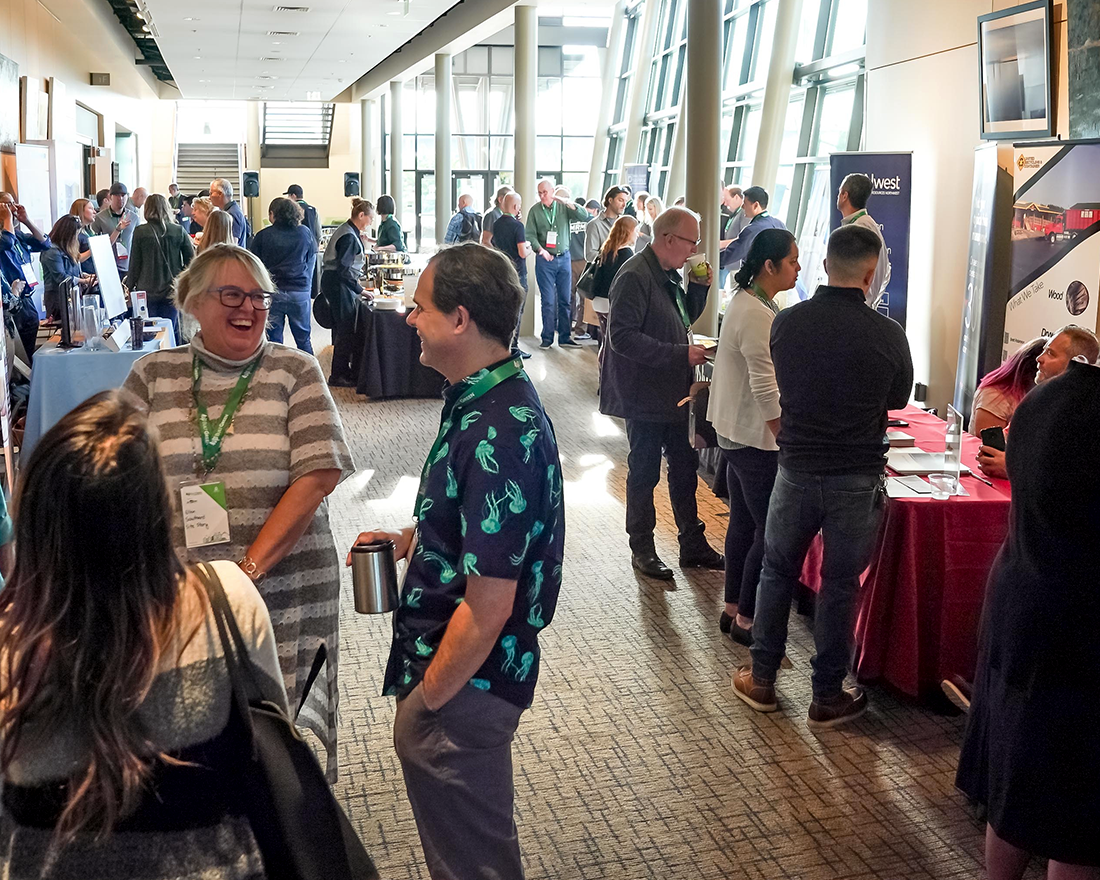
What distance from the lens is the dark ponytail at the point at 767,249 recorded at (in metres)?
3.41

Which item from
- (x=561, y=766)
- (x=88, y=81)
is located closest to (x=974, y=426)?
(x=561, y=766)

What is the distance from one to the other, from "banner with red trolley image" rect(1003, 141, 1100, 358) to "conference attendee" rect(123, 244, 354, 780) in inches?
152

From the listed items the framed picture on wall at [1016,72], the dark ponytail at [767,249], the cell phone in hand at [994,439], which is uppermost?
the framed picture on wall at [1016,72]

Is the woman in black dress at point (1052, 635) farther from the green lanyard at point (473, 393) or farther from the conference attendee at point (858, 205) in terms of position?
the conference attendee at point (858, 205)

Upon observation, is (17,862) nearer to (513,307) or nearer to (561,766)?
(513,307)

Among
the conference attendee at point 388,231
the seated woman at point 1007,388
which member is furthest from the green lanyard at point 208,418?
the conference attendee at point 388,231

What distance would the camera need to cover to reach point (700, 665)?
3.71 m

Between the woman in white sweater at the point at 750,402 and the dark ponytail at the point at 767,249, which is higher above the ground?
the dark ponytail at the point at 767,249

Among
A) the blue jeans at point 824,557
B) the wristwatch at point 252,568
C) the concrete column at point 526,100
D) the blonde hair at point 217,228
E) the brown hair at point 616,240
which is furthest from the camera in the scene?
the concrete column at point 526,100

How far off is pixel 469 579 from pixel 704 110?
6.62 m

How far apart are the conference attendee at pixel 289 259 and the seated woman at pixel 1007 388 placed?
5.29 m

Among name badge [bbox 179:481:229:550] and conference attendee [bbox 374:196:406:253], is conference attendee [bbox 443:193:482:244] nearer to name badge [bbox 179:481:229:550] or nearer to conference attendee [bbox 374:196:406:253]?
conference attendee [bbox 374:196:406:253]

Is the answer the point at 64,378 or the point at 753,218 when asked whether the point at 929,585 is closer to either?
the point at 64,378

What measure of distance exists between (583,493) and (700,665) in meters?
2.23
